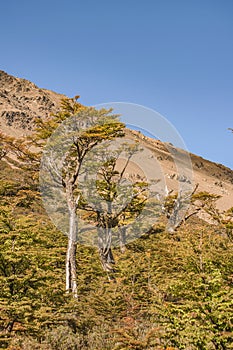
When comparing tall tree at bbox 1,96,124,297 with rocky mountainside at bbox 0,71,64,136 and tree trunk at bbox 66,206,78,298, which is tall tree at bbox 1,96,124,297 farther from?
rocky mountainside at bbox 0,71,64,136

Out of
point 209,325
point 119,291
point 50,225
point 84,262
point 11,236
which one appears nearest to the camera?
point 209,325

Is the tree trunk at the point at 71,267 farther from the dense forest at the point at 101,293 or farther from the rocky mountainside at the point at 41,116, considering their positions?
the rocky mountainside at the point at 41,116

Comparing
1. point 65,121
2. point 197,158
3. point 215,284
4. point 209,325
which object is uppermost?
point 197,158

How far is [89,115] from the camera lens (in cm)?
1642

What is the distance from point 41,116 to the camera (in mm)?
106438

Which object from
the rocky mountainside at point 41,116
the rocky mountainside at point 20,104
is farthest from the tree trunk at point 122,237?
the rocky mountainside at point 20,104

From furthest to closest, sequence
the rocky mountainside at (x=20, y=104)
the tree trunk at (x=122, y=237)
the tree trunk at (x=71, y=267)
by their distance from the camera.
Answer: the rocky mountainside at (x=20, y=104)
the tree trunk at (x=122, y=237)
the tree trunk at (x=71, y=267)

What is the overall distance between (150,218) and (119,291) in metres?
12.7

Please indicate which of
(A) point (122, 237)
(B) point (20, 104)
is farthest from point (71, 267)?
(B) point (20, 104)

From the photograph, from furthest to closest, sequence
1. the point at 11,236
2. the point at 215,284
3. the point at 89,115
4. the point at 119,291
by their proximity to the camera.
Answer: the point at 89,115, the point at 119,291, the point at 11,236, the point at 215,284

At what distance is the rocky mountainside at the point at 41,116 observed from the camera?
9325cm

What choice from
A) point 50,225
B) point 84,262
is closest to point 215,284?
point 84,262

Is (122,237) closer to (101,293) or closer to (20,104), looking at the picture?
(101,293)

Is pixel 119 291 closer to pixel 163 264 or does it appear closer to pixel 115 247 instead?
pixel 163 264
